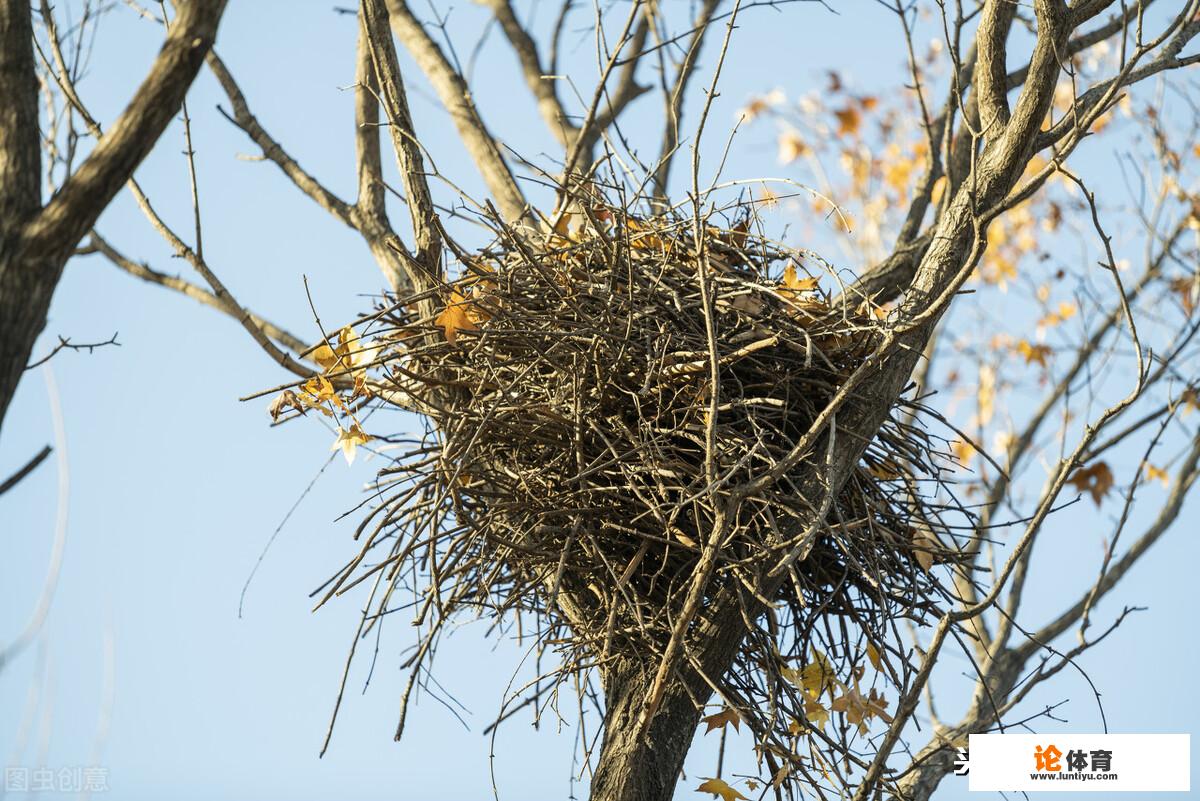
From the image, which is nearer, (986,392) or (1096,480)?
(1096,480)

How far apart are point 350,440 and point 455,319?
323mm

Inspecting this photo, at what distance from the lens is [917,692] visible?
1719mm

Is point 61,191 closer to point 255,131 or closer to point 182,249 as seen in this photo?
point 182,249

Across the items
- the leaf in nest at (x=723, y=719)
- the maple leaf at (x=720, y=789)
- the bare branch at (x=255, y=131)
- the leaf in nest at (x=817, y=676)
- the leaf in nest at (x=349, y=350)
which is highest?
the bare branch at (x=255, y=131)

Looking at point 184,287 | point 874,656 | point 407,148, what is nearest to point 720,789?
point 874,656

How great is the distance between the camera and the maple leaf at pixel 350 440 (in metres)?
2.12

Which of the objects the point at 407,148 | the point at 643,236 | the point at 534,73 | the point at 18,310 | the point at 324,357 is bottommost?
the point at 18,310

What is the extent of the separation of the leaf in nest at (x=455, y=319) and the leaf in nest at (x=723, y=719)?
2.73 feet

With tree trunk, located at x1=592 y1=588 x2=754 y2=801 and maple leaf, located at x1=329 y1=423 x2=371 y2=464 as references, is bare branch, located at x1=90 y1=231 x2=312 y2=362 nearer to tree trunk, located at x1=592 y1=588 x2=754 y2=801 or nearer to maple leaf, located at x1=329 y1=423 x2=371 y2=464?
maple leaf, located at x1=329 y1=423 x2=371 y2=464

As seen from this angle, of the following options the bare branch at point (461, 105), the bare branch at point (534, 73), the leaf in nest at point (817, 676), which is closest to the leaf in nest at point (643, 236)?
the leaf in nest at point (817, 676)

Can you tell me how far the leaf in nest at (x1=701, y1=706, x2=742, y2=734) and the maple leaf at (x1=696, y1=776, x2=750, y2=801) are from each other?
0.10 meters

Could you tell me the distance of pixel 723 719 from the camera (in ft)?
6.85

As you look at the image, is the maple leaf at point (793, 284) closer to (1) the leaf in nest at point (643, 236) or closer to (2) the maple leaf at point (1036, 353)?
(1) the leaf in nest at point (643, 236)

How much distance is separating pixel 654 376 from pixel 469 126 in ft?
6.29
